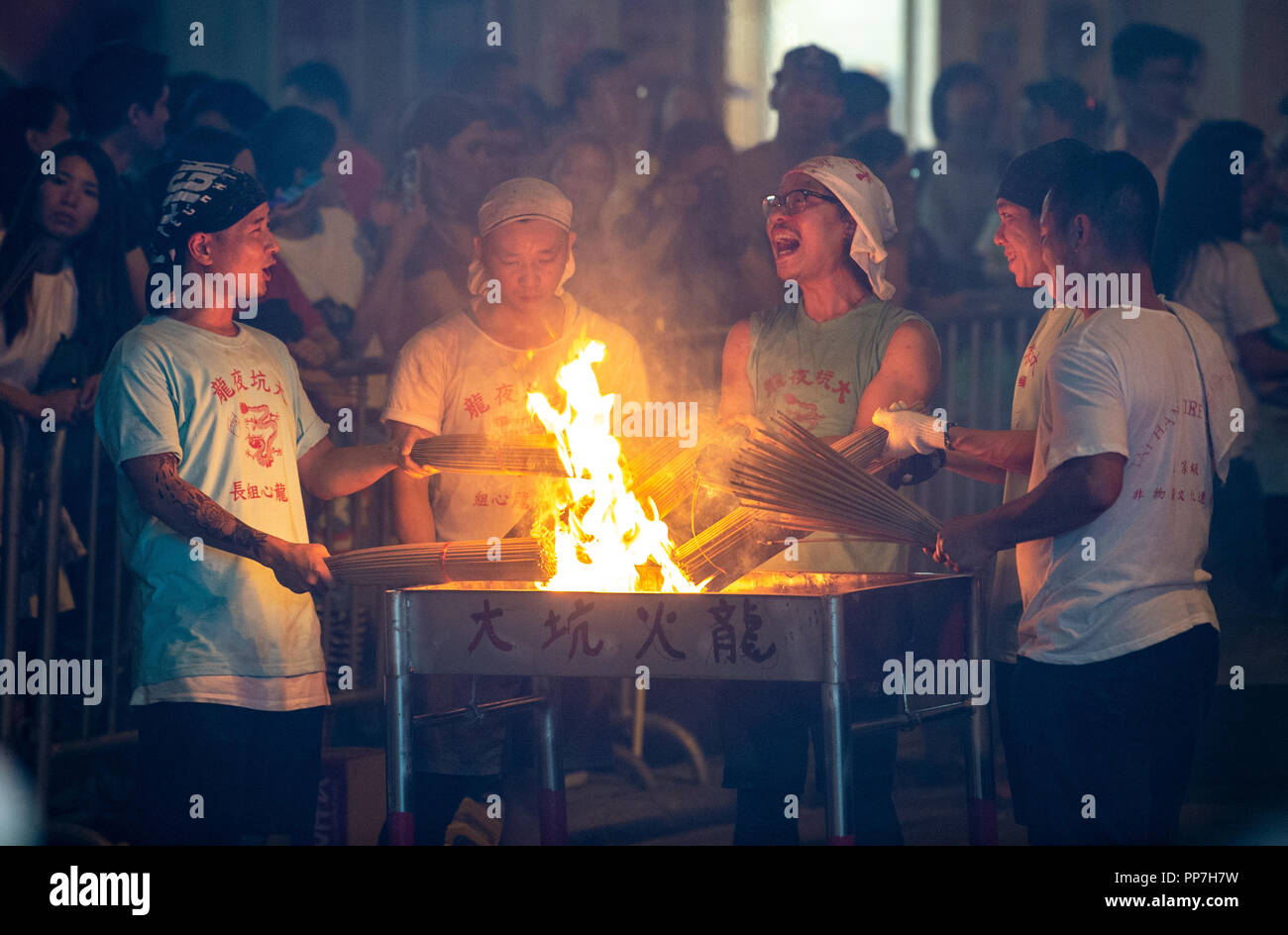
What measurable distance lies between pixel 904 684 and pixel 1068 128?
8.40 ft

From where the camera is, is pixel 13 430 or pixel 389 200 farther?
pixel 389 200

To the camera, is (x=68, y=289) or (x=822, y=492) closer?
(x=822, y=492)

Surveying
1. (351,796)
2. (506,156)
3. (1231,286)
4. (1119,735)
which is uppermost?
(506,156)

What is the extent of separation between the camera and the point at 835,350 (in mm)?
4062

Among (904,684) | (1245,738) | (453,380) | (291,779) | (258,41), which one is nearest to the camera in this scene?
(904,684)

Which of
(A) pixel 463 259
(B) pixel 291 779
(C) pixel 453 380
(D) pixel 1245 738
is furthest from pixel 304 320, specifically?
(D) pixel 1245 738

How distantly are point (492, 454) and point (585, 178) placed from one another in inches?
60.2

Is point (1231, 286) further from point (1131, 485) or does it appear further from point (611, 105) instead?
point (611, 105)

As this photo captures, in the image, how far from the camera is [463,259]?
17.0 feet

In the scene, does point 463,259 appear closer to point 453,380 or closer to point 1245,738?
point 453,380

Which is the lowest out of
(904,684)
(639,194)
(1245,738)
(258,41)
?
(1245,738)

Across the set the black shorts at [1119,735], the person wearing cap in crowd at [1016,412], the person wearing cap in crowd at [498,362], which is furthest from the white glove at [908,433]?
the person wearing cap in crowd at [498,362]

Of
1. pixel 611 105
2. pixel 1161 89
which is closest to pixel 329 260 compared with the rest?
pixel 611 105

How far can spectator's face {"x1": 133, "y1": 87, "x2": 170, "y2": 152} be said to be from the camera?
505cm
